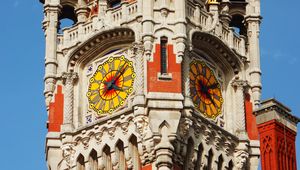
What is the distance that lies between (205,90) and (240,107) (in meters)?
1.45

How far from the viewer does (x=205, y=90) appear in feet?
166

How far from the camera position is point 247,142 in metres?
50.6

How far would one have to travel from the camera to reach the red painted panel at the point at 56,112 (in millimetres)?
50594

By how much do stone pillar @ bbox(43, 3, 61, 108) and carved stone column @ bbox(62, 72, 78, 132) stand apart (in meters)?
0.44

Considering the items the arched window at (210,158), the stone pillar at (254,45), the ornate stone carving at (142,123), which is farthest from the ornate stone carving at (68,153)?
the stone pillar at (254,45)

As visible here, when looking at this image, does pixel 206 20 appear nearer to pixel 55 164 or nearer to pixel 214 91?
pixel 214 91

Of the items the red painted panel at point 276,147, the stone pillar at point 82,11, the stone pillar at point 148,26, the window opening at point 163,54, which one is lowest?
→ the red painted panel at point 276,147

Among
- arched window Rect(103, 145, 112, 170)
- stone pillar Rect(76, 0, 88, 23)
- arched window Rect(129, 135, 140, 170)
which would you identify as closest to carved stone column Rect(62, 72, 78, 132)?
arched window Rect(103, 145, 112, 170)

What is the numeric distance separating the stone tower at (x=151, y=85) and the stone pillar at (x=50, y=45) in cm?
3

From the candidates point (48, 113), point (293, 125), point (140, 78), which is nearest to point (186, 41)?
point (140, 78)

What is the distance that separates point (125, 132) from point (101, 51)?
11.4ft

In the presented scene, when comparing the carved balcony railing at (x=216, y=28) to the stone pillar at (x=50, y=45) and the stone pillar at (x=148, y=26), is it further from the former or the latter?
the stone pillar at (x=50, y=45)

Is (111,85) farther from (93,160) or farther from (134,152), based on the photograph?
(134,152)

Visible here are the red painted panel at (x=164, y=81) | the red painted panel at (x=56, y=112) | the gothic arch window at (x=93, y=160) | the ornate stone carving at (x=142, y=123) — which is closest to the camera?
the ornate stone carving at (x=142, y=123)
